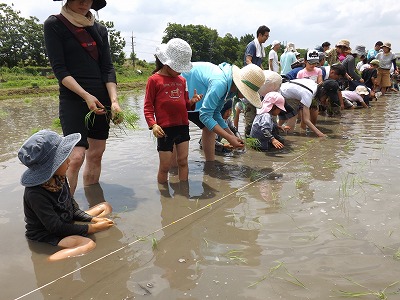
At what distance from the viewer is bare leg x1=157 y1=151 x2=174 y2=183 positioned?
3.67m

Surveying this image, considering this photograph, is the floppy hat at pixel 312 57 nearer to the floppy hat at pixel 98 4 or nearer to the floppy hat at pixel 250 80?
the floppy hat at pixel 250 80

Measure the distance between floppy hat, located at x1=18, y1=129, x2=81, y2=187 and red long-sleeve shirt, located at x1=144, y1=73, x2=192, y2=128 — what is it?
1.12 m

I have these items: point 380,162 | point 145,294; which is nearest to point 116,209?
Result: point 145,294

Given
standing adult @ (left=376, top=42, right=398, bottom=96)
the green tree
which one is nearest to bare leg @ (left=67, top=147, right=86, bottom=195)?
standing adult @ (left=376, top=42, right=398, bottom=96)

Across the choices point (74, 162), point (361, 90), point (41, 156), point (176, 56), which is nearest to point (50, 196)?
point (41, 156)

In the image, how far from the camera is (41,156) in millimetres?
2455

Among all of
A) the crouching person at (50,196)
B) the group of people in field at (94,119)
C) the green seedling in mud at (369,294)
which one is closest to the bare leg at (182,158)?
the group of people in field at (94,119)

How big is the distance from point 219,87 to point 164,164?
39.0 inches

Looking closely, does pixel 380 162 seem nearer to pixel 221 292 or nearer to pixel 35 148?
pixel 221 292

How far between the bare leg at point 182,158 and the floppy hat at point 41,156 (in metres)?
1.40

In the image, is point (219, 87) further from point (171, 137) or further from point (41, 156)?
point (41, 156)

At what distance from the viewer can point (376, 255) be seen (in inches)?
91.9

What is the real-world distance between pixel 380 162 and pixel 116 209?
2997 millimetres

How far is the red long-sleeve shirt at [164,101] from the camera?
3559mm
